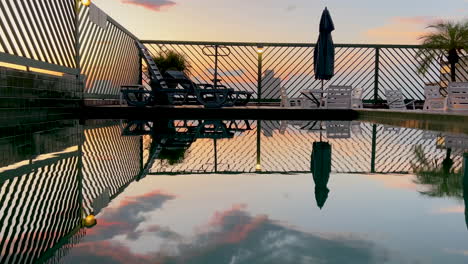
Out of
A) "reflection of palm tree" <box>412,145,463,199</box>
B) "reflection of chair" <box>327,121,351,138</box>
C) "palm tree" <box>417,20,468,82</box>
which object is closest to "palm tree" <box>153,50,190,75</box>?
"reflection of chair" <box>327,121,351,138</box>

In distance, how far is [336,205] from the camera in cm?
161

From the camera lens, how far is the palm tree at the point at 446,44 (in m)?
9.96

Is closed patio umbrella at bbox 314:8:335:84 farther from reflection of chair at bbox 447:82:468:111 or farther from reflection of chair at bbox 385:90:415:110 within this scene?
reflection of chair at bbox 447:82:468:111

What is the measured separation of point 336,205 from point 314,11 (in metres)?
9.35

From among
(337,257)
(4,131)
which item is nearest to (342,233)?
(337,257)

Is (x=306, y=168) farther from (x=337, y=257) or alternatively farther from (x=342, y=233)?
(x=337, y=257)

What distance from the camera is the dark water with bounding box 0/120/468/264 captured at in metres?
1.08

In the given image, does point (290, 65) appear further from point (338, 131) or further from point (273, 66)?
point (338, 131)

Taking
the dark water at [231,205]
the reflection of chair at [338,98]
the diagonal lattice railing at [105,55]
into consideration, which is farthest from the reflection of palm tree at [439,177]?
the diagonal lattice railing at [105,55]

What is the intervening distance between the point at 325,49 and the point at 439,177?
6.20 meters

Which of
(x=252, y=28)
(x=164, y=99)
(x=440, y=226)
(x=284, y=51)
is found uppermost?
(x=252, y=28)

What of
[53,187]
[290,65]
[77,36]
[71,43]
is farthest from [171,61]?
[53,187]

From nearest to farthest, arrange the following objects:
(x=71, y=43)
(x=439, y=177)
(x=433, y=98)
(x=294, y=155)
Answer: (x=439, y=177), (x=294, y=155), (x=433, y=98), (x=71, y=43)

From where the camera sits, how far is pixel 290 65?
9.88 meters
